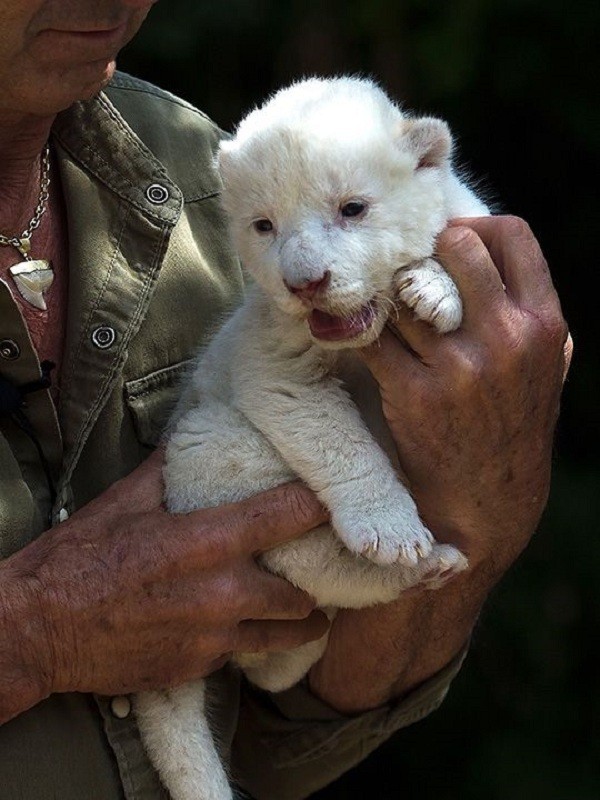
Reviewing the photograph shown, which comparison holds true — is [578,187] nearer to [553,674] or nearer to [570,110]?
[570,110]

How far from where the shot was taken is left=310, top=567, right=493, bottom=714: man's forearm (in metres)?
2.88

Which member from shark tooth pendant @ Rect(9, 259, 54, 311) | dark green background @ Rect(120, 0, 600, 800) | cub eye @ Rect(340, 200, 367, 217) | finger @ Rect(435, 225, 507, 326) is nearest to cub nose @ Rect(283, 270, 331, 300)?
cub eye @ Rect(340, 200, 367, 217)

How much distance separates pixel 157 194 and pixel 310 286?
69 cm

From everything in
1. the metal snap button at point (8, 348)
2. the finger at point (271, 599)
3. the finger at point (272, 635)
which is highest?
the metal snap button at point (8, 348)

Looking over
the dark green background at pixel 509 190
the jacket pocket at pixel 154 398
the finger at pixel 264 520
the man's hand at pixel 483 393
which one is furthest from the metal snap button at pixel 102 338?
the dark green background at pixel 509 190

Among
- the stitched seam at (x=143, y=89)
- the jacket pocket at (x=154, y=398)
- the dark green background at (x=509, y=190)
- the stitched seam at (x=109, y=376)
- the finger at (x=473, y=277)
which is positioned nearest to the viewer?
the finger at (x=473, y=277)

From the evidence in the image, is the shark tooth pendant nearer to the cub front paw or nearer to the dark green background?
the cub front paw

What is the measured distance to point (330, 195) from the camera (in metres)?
2.56

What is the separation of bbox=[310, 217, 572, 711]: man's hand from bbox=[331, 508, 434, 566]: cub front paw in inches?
6.2

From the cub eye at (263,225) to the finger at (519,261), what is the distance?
0.35 m

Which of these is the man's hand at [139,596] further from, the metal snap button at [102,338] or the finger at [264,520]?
the metal snap button at [102,338]

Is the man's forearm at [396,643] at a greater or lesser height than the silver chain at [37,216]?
lesser

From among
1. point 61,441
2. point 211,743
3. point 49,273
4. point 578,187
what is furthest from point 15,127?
point 578,187

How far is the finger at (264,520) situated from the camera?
2.61 m
